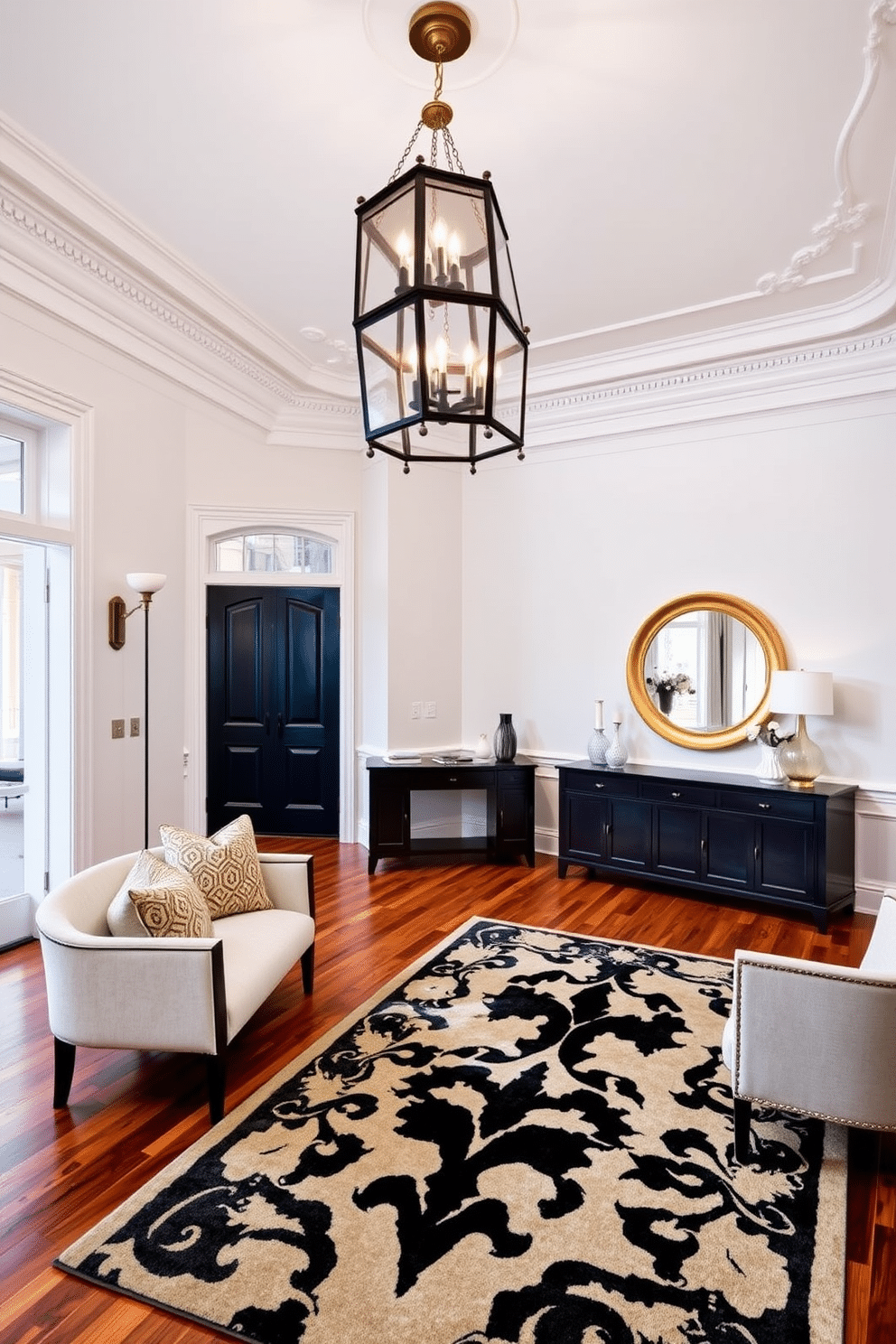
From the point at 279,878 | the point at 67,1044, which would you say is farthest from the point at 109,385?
the point at 67,1044

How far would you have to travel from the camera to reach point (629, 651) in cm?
560

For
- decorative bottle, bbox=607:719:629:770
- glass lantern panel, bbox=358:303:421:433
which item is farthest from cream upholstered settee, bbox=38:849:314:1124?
decorative bottle, bbox=607:719:629:770

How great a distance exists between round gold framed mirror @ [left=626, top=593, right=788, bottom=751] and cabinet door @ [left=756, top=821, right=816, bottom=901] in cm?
77

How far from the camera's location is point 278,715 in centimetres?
631

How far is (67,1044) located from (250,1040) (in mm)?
718

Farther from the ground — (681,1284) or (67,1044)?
(67,1044)

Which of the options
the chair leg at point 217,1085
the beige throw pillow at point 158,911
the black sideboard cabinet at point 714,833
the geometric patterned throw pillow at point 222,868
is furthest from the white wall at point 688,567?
the chair leg at point 217,1085

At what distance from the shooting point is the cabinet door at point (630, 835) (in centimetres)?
512

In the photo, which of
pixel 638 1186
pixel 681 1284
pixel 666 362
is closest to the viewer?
pixel 681 1284

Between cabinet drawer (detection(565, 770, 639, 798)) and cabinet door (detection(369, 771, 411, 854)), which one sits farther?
cabinet door (detection(369, 771, 411, 854))

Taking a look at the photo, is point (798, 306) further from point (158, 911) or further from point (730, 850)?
point (158, 911)

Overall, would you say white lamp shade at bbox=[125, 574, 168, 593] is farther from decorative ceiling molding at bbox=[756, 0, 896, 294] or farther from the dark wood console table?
decorative ceiling molding at bbox=[756, 0, 896, 294]

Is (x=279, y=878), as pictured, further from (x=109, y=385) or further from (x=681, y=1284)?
(x=109, y=385)

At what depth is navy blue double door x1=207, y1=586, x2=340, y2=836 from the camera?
245 inches
